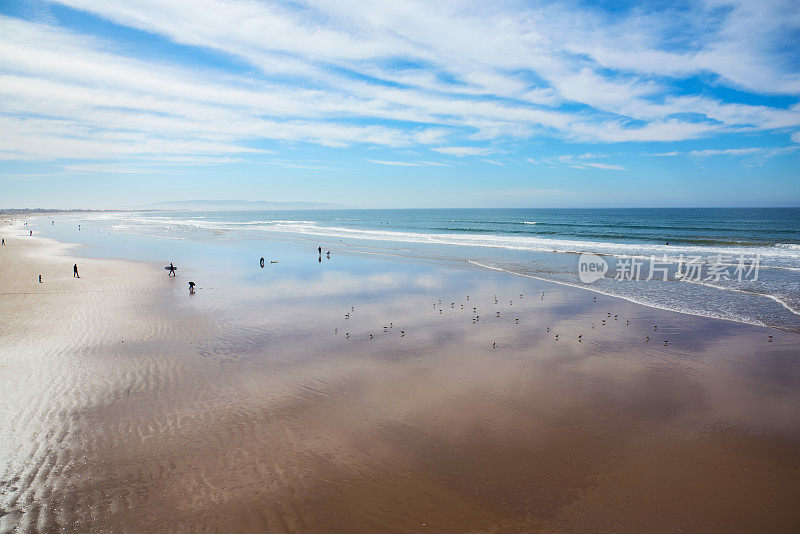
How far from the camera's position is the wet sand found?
5.87 metres

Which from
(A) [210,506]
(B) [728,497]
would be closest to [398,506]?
(A) [210,506]

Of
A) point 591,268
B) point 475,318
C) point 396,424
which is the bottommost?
point 396,424

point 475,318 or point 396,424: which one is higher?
point 475,318

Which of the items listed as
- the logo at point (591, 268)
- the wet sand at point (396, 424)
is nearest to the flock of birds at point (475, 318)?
the wet sand at point (396, 424)

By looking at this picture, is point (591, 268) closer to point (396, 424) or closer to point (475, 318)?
point (475, 318)

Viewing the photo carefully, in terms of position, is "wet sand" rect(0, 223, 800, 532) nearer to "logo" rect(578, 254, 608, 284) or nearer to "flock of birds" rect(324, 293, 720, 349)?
"flock of birds" rect(324, 293, 720, 349)

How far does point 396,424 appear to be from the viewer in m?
7.96

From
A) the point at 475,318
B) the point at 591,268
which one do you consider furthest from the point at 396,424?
the point at 591,268

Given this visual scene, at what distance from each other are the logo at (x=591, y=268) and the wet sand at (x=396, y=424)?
8999 millimetres

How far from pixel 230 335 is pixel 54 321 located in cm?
751

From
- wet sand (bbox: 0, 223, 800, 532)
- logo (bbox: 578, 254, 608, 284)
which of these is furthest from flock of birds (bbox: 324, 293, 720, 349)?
logo (bbox: 578, 254, 608, 284)

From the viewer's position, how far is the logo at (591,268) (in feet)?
80.5

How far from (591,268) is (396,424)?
24.8 meters

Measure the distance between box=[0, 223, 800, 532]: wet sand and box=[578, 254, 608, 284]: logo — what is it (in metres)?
9.00
